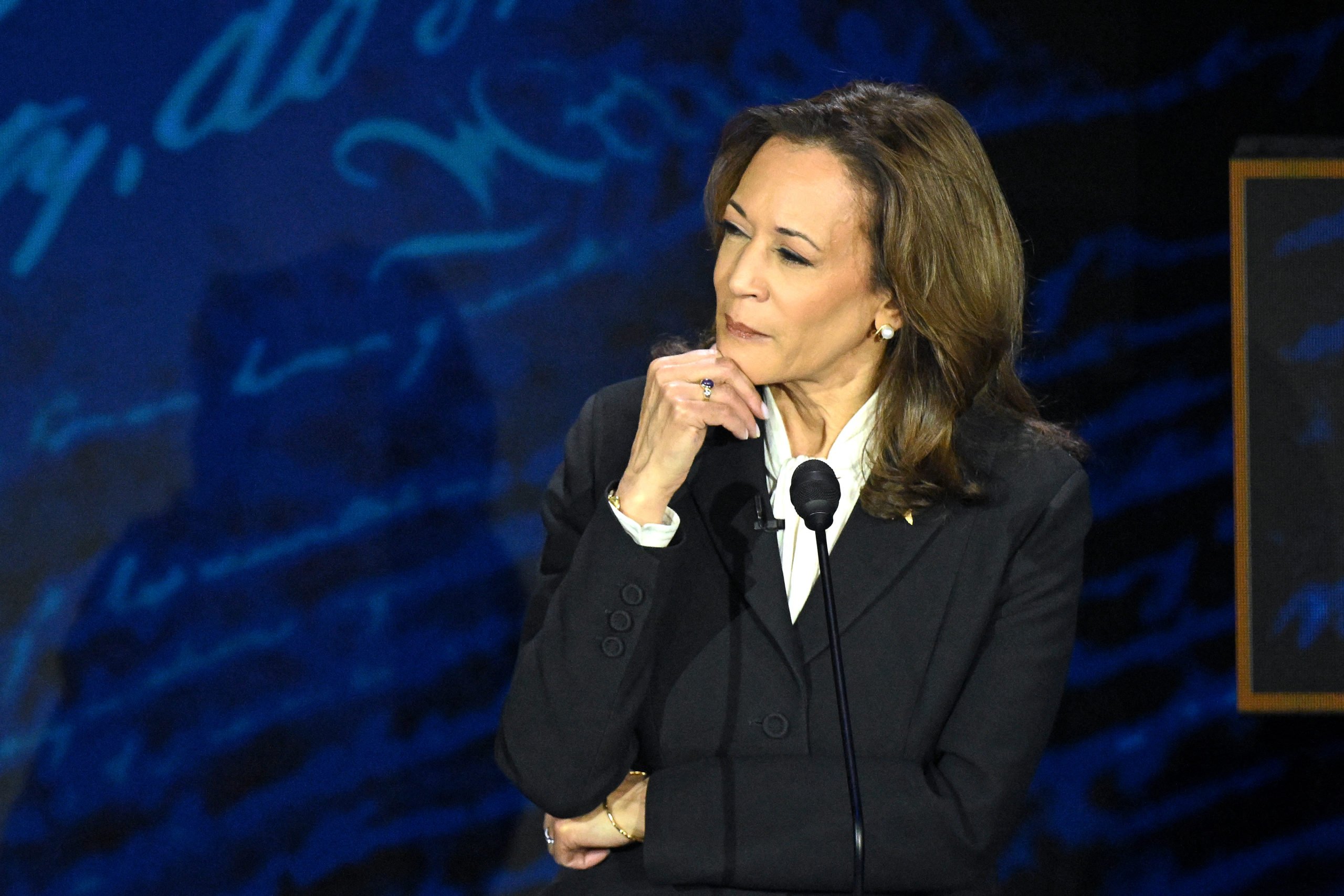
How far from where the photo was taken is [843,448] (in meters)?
1.97

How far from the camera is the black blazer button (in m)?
1.79

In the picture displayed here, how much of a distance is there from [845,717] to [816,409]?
65 centimetres

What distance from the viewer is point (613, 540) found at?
5.70 ft

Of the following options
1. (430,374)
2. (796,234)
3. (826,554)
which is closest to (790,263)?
(796,234)

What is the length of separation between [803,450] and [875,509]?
0.58 ft

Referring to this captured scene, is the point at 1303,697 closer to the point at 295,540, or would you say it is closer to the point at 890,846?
the point at 890,846

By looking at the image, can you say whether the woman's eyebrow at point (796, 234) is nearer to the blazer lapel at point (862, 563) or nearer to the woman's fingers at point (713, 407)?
the woman's fingers at point (713, 407)

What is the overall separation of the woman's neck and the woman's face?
3.6 inches

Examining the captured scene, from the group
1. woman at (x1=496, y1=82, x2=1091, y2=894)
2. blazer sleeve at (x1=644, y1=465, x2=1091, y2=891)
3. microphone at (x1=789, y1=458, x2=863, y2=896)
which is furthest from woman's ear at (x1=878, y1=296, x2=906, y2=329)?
microphone at (x1=789, y1=458, x2=863, y2=896)

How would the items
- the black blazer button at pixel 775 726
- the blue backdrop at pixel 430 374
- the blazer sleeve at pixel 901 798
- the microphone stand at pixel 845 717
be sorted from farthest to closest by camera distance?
the blue backdrop at pixel 430 374 < the black blazer button at pixel 775 726 < the blazer sleeve at pixel 901 798 < the microphone stand at pixel 845 717

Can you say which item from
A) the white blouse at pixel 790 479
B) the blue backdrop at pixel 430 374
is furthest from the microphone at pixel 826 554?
the blue backdrop at pixel 430 374

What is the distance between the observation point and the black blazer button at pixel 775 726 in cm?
179

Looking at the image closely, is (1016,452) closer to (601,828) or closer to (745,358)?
(745,358)

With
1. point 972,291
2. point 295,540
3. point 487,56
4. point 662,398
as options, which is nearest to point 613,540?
point 662,398
